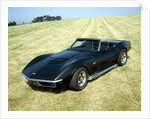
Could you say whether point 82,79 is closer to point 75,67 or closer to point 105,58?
point 75,67

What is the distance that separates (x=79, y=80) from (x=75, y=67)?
46 centimetres

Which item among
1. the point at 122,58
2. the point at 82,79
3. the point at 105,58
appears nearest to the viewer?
the point at 82,79

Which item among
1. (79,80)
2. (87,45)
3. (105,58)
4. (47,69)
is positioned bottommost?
(79,80)

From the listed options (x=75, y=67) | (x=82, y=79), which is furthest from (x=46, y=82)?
(x=82, y=79)

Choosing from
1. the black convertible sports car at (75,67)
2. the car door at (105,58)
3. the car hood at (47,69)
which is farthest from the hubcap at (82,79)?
the car door at (105,58)

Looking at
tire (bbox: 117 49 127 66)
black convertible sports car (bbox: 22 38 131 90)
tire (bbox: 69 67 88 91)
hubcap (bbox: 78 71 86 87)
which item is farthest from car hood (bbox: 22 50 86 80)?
tire (bbox: 117 49 127 66)

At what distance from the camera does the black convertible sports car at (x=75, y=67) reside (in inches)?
132

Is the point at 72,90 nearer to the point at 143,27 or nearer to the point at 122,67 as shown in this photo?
the point at 122,67

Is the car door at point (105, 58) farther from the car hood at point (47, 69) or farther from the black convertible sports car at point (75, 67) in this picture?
the car hood at point (47, 69)

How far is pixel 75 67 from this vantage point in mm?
3508

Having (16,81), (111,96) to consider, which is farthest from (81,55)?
(16,81)

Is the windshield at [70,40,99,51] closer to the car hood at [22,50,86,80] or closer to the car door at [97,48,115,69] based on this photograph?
the car door at [97,48,115,69]

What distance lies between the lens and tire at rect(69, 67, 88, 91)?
3.48m

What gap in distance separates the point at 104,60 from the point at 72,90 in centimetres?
159
